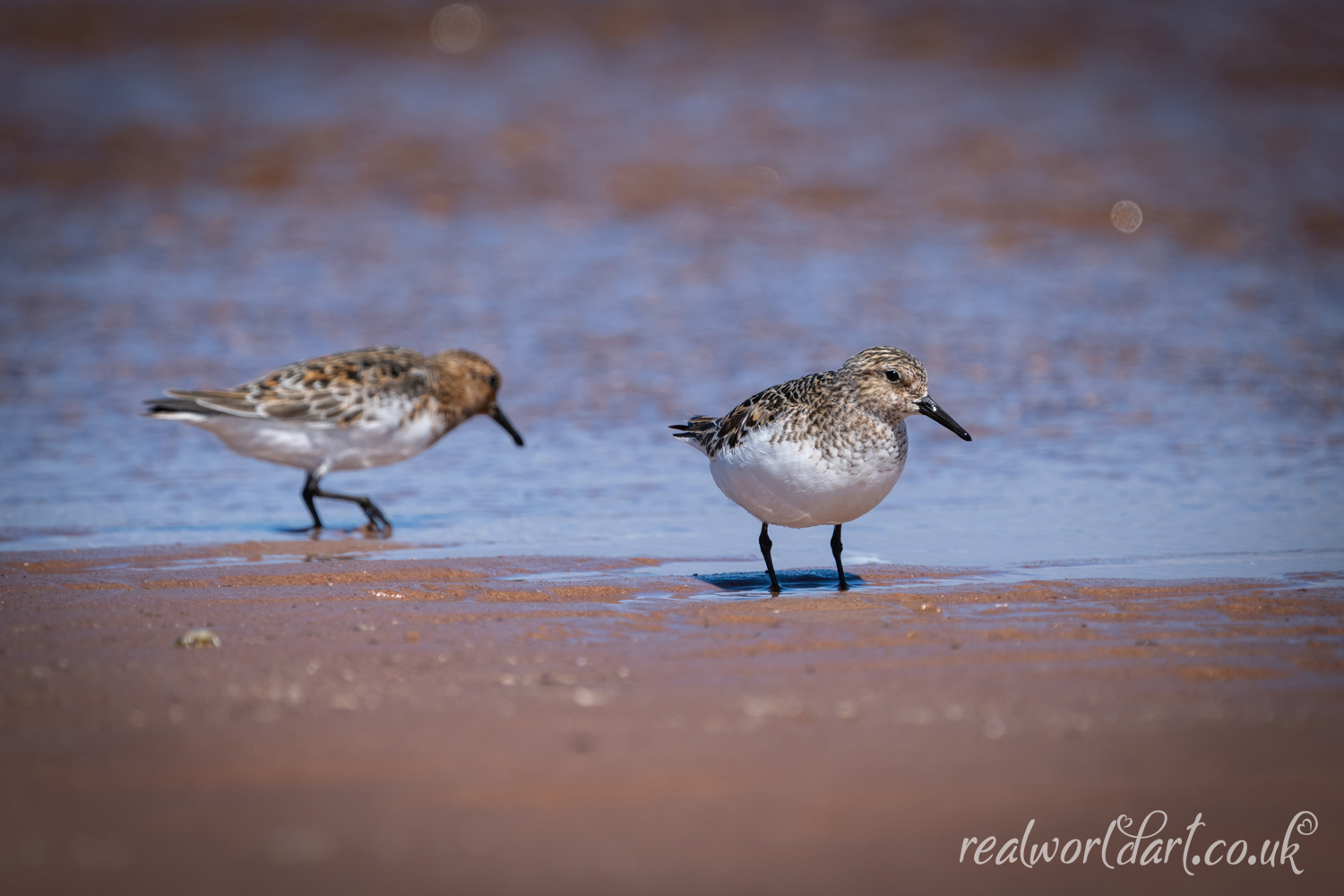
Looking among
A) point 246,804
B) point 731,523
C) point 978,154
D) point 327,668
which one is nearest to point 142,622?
point 327,668

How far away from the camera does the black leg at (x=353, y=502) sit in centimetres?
683

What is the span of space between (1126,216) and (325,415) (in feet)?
28.7

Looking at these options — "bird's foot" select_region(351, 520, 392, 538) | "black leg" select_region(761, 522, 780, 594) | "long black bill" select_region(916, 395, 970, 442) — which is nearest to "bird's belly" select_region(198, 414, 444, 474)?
"bird's foot" select_region(351, 520, 392, 538)

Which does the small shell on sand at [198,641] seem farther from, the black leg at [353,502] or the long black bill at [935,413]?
the long black bill at [935,413]

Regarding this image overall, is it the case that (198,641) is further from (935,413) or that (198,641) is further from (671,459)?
(671,459)

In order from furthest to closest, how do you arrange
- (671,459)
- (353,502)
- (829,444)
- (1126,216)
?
1. (1126,216)
2. (671,459)
3. (353,502)
4. (829,444)

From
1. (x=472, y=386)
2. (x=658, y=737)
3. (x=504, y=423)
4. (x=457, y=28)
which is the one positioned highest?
(x=457, y=28)

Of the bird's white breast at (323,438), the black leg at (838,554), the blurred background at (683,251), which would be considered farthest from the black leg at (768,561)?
the bird's white breast at (323,438)

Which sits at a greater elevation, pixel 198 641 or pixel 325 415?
pixel 325 415

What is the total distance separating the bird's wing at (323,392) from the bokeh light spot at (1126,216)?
782 cm

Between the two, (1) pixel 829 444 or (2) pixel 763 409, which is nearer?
(1) pixel 829 444

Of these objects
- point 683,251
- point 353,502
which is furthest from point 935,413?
point 683,251

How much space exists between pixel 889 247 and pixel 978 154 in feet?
9.91

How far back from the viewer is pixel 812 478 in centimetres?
516
